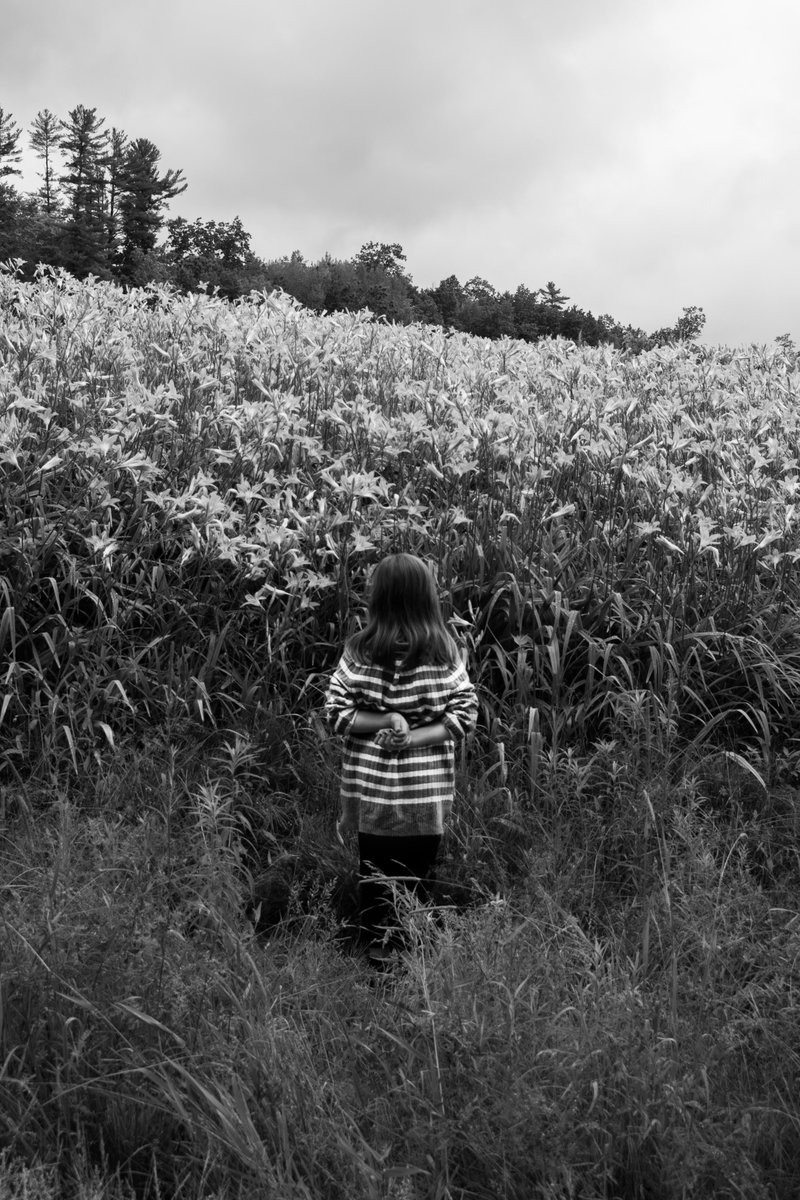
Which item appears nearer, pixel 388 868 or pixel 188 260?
pixel 388 868

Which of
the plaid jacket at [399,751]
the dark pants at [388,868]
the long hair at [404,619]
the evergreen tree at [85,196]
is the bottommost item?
the dark pants at [388,868]

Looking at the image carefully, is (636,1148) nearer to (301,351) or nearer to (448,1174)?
(448,1174)

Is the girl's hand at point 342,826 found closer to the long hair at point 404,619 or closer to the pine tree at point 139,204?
the long hair at point 404,619

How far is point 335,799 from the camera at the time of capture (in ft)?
12.7

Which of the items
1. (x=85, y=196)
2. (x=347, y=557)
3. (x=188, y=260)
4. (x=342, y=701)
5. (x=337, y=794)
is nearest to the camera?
(x=342, y=701)

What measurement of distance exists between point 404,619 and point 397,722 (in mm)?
317

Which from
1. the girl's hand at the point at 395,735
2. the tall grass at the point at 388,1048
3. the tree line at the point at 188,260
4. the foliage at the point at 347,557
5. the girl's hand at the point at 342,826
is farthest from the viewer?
the tree line at the point at 188,260

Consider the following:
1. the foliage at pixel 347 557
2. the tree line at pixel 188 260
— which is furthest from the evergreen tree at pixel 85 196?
the foliage at pixel 347 557

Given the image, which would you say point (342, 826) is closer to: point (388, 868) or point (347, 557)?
point (388, 868)

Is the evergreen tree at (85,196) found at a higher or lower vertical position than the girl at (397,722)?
higher

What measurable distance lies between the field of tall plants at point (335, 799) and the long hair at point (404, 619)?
2.26 feet

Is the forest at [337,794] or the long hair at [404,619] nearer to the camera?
the forest at [337,794]

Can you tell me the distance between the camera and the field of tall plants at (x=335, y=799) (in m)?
2.15

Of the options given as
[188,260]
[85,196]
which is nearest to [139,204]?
[85,196]
